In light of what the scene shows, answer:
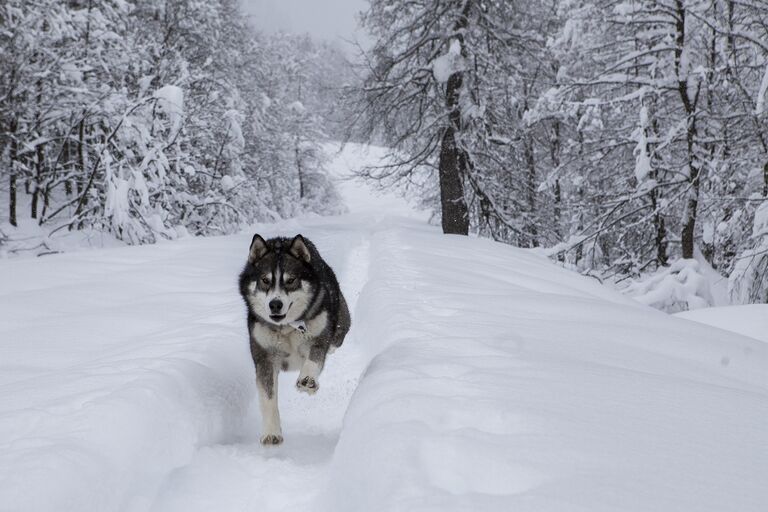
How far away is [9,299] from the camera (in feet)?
20.5

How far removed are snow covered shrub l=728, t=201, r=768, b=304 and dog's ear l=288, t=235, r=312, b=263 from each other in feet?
20.1

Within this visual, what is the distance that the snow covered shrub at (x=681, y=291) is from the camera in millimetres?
9445

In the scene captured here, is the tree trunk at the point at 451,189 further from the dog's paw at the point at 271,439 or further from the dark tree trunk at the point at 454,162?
the dog's paw at the point at 271,439

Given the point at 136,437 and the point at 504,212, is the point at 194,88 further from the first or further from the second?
the point at 136,437

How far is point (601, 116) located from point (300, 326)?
13167 mm

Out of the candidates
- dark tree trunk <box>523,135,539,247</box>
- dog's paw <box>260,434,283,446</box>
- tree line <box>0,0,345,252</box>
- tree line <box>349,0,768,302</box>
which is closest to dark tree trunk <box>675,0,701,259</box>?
tree line <box>349,0,768,302</box>

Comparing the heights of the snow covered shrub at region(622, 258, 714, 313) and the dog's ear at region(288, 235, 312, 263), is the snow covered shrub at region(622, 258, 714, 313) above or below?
below

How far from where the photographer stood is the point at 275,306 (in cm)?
405

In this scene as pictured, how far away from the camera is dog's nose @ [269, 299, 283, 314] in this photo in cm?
405

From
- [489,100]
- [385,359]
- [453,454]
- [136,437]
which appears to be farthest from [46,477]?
[489,100]

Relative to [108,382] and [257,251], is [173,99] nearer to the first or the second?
[257,251]

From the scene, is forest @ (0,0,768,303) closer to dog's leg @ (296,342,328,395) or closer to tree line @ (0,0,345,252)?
tree line @ (0,0,345,252)

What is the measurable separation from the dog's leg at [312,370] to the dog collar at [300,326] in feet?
0.59

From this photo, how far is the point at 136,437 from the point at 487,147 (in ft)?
41.8
